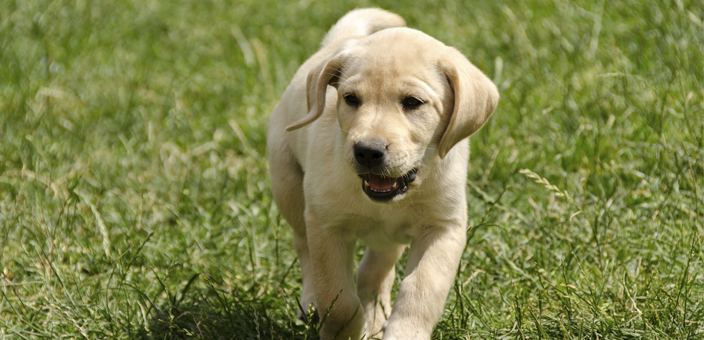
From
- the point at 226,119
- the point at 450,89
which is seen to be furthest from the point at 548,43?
the point at 450,89

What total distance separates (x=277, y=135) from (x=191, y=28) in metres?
3.94

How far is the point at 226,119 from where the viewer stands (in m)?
6.41

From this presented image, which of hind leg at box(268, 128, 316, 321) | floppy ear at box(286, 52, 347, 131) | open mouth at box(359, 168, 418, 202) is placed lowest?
hind leg at box(268, 128, 316, 321)

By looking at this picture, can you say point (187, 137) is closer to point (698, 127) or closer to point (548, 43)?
point (548, 43)

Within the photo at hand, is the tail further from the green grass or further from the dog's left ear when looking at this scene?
the dog's left ear

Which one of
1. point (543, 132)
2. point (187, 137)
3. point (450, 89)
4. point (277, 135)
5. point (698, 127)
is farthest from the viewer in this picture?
point (187, 137)

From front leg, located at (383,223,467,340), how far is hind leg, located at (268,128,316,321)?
2.53 feet

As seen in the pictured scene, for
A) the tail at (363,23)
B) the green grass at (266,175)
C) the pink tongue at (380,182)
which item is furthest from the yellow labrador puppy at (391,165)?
the tail at (363,23)

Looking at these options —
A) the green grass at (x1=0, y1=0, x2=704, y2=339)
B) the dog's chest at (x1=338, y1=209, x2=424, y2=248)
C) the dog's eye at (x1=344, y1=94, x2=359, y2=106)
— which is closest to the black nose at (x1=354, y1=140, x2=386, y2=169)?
the dog's eye at (x1=344, y1=94, x2=359, y2=106)

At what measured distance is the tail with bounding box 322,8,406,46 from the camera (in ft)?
15.4

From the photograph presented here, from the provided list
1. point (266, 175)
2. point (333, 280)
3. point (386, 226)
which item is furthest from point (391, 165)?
point (266, 175)

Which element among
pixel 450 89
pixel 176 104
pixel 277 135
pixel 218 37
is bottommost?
pixel 218 37

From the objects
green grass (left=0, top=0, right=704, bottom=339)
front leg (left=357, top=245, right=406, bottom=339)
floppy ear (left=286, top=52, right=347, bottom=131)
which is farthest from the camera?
front leg (left=357, top=245, right=406, bottom=339)

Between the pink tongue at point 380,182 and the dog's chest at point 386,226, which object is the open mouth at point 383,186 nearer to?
the pink tongue at point 380,182
